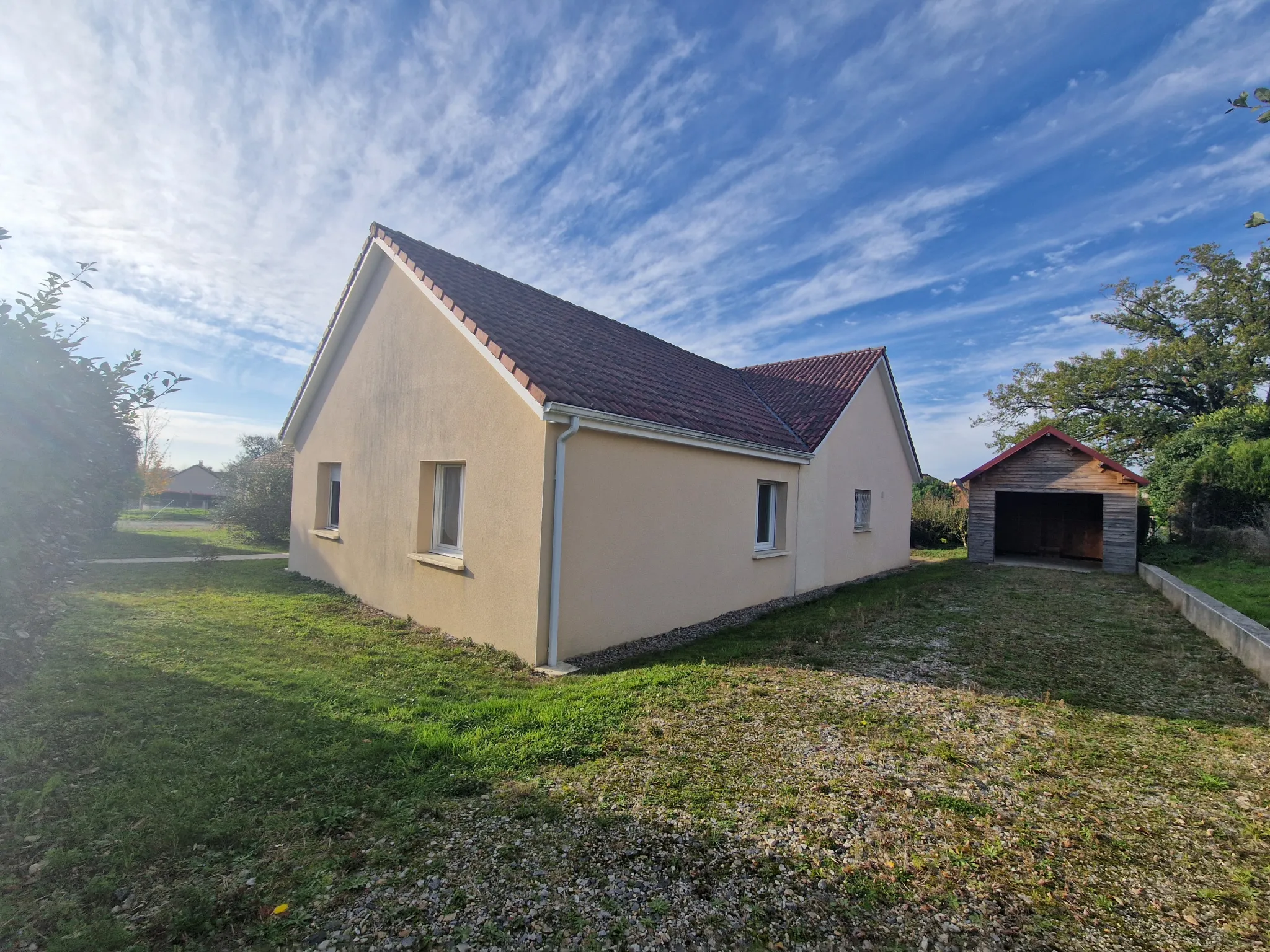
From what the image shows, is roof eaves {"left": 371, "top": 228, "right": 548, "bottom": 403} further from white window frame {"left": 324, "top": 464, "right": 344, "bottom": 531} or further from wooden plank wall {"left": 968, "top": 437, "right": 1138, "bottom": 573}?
wooden plank wall {"left": 968, "top": 437, "right": 1138, "bottom": 573}

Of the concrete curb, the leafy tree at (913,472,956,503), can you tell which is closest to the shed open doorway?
the leafy tree at (913,472,956,503)

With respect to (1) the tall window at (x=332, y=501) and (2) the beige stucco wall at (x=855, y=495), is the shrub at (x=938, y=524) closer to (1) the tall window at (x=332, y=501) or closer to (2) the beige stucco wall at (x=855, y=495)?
(2) the beige stucco wall at (x=855, y=495)

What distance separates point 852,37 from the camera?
799cm

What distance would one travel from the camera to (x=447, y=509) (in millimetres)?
8414

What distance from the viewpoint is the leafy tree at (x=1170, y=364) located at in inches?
943

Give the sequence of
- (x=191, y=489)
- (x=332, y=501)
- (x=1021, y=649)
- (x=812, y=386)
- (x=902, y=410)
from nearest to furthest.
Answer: (x=1021, y=649) < (x=332, y=501) < (x=812, y=386) < (x=902, y=410) < (x=191, y=489)

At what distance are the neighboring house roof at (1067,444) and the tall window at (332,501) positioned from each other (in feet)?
57.0

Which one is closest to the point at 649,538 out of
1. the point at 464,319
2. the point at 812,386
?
the point at 464,319

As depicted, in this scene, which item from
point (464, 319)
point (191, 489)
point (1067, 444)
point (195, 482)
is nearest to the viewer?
point (464, 319)

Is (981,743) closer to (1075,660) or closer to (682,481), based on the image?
(1075,660)

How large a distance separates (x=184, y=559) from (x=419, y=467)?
391 inches

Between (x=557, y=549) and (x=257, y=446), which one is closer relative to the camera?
(x=557, y=549)

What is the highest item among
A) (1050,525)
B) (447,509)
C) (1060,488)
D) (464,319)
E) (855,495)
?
(464,319)

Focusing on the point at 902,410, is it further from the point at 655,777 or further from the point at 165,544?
the point at 165,544
